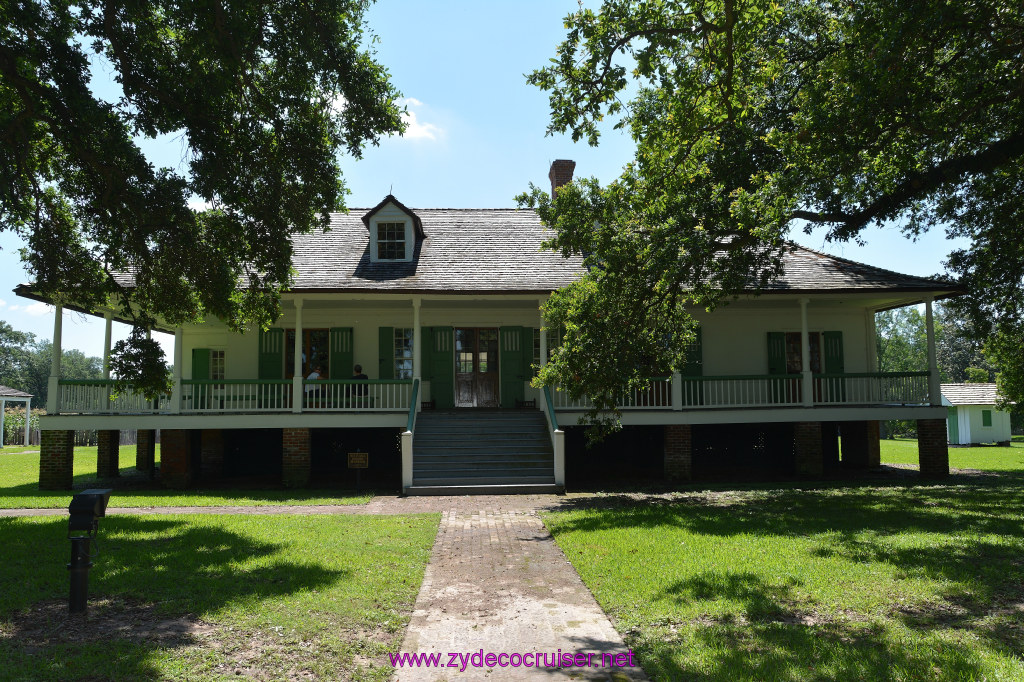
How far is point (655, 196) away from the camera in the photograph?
12.8 meters

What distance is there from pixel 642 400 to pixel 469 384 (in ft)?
16.1

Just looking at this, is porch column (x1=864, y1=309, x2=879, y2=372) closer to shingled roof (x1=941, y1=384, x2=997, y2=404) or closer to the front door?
the front door

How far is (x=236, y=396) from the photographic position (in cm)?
1758

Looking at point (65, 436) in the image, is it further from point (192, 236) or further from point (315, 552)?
point (315, 552)

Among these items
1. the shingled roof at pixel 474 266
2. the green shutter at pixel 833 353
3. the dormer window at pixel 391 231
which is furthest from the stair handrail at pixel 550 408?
the green shutter at pixel 833 353

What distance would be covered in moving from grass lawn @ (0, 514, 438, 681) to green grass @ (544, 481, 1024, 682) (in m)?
2.09

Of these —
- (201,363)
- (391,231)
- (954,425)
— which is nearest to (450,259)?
(391,231)

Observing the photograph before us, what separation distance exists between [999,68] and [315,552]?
1209 cm

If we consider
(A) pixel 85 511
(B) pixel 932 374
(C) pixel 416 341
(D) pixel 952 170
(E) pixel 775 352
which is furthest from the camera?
(E) pixel 775 352

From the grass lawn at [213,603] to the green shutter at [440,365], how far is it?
878 cm

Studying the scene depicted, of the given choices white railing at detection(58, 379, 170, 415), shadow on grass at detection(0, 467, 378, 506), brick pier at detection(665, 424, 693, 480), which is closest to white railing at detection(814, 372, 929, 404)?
Result: brick pier at detection(665, 424, 693, 480)

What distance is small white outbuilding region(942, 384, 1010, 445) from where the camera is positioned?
3566cm

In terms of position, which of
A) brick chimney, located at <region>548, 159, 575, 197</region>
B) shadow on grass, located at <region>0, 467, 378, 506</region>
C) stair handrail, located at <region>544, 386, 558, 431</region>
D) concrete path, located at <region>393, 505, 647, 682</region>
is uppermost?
brick chimney, located at <region>548, 159, 575, 197</region>

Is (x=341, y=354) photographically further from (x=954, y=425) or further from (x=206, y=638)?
(x=954, y=425)
